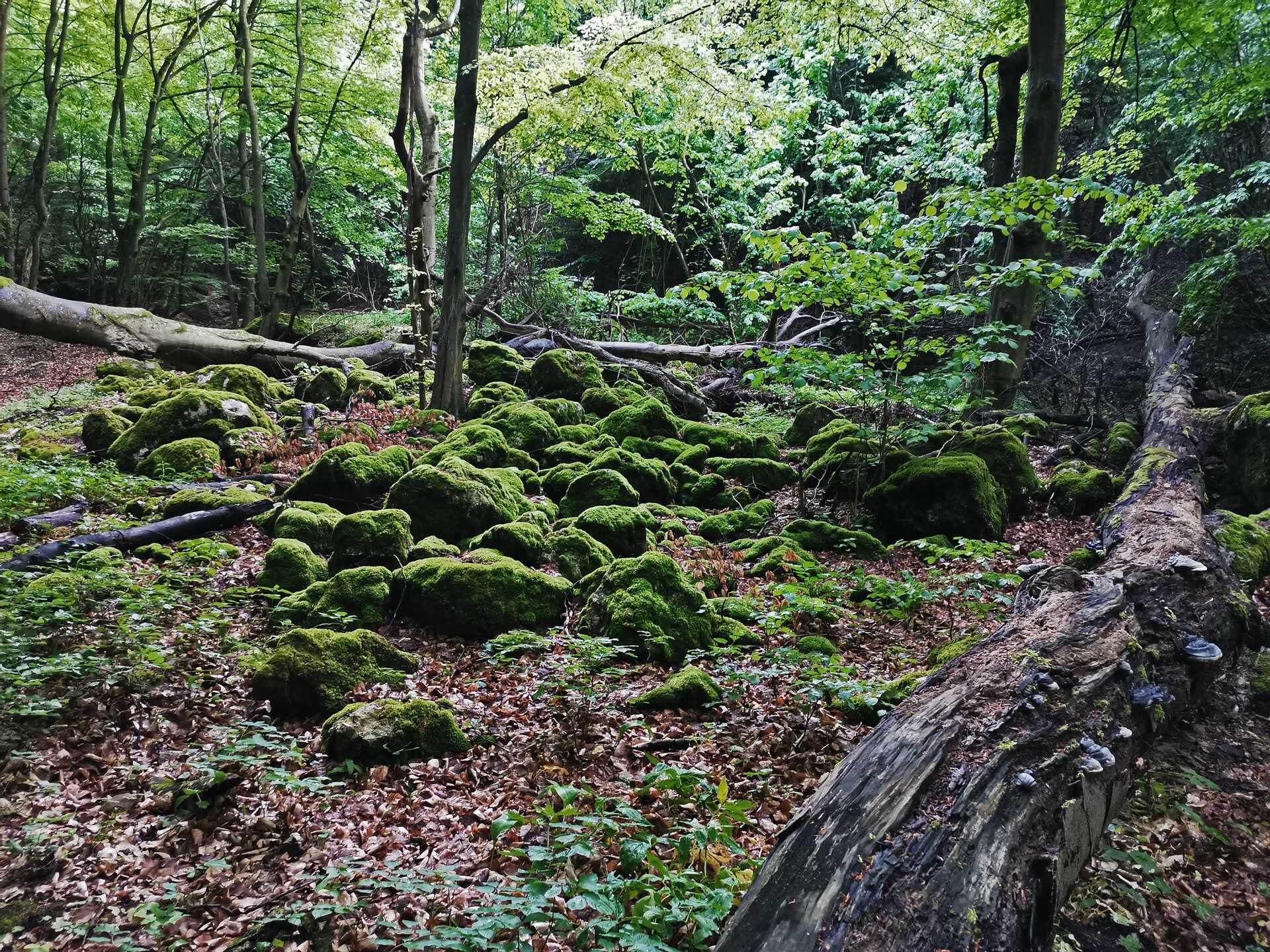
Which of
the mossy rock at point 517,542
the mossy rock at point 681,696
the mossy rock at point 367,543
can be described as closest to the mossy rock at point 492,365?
the mossy rock at point 517,542

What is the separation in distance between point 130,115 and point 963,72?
70.3ft

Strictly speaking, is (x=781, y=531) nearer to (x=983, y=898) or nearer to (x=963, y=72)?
(x=983, y=898)

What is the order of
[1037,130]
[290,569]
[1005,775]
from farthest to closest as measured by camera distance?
[1037,130], [290,569], [1005,775]

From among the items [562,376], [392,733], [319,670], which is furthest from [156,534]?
[562,376]

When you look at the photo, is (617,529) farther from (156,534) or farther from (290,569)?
(156,534)

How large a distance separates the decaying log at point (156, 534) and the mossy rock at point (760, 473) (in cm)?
564

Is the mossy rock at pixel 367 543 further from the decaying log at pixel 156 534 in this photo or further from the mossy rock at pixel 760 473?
the mossy rock at pixel 760 473

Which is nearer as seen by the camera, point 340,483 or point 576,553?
point 576,553

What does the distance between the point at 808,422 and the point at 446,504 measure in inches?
244

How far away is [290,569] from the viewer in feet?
19.4

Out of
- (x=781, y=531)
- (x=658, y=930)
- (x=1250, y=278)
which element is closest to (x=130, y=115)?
(x=781, y=531)

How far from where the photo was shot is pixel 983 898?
2.01 metres

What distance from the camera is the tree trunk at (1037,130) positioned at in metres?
8.29

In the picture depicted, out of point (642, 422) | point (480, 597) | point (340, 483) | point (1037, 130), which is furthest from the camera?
point (642, 422)
